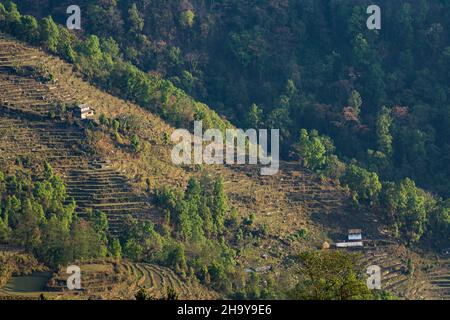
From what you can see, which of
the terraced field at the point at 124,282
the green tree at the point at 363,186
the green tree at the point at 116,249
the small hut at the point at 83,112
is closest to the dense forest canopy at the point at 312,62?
the green tree at the point at 363,186

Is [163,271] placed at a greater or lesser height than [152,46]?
lesser

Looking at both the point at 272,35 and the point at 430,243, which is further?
the point at 272,35

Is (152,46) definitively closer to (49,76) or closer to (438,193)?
(49,76)

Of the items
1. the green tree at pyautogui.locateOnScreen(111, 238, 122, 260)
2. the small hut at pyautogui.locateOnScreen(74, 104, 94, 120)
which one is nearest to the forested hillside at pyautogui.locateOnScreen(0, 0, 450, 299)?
the green tree at pyautogui.locateOnScreen(111, 238, 122, 260)

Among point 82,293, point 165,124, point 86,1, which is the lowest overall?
point 82,293

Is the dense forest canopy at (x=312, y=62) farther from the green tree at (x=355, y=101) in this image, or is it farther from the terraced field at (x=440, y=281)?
the terraced field at (x=440, y=281)

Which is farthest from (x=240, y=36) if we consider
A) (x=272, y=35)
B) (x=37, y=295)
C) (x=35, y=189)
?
(x=37, y=295)

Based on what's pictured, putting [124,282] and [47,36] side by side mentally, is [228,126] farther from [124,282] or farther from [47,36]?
[124,282]
